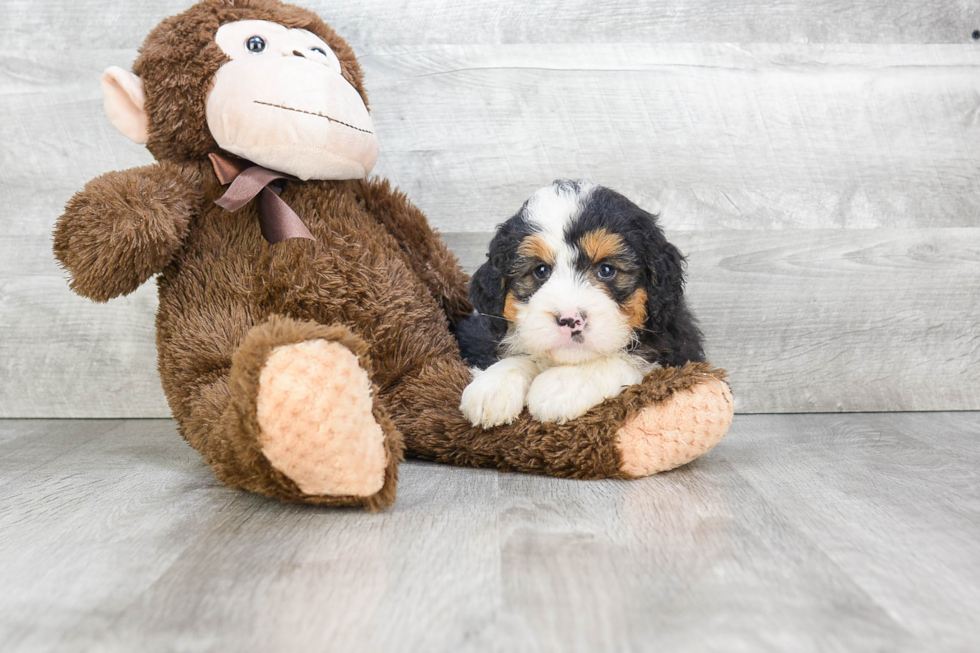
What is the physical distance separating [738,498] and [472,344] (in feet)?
2.21

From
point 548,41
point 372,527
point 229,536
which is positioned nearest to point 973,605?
point 372,527

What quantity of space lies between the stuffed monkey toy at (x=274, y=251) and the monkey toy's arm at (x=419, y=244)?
55mm

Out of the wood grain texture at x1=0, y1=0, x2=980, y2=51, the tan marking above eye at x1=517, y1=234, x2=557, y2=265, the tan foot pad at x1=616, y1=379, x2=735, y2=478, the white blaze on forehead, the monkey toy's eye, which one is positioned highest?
the wood grain texture at x1=0, y1=0, x2=980, y2=51

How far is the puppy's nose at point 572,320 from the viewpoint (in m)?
1.38

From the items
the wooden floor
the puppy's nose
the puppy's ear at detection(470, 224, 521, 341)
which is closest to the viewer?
the wooden floor

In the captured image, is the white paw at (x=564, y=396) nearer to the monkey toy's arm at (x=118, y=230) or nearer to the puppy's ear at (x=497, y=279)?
the puppy's ear at (x=497, y=279)

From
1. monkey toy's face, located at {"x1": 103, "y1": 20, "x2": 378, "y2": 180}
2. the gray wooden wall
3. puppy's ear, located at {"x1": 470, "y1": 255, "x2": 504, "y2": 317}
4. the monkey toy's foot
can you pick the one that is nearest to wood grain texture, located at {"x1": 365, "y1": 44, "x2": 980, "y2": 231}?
the gray wooden wall

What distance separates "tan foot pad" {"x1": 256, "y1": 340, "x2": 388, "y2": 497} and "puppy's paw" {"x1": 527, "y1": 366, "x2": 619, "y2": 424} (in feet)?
1.16

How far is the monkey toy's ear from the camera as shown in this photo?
5.30 feet

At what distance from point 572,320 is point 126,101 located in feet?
3.34

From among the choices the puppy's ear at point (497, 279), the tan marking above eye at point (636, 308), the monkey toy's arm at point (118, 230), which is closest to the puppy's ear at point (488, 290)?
the puppy's ear at point (497, 279)

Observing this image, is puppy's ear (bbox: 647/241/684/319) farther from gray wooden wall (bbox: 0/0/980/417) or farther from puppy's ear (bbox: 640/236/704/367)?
gray wooden wall (bbox: 0/0/980/417)

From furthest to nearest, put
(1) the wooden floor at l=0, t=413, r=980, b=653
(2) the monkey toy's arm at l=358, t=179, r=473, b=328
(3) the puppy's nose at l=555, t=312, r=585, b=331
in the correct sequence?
(2) the monkey toy's arm at l=358, t=179, r=473, b=328 < (3) the puppy's nose at l=555, t=312, r=585, b=331 < (1) the wooden floor at l=0, t=413, r=980, b=653

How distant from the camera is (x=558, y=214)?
4.75ft
